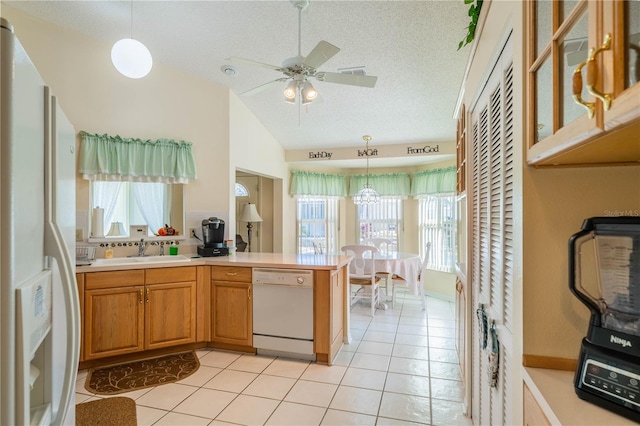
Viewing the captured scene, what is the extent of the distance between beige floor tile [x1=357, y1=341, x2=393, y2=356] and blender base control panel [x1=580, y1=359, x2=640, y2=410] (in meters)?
2.41

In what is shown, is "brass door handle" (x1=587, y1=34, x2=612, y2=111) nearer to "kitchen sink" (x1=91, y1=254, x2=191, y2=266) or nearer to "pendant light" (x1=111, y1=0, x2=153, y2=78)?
"pendant light" (x1=111, y1=0, x2=153, y2=78)

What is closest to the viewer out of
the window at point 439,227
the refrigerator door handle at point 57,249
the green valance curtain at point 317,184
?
the refrigerator door handle at point 57,249

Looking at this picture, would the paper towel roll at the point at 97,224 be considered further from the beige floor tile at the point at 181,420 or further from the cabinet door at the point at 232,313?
the beige floor tile at the point at 181,420

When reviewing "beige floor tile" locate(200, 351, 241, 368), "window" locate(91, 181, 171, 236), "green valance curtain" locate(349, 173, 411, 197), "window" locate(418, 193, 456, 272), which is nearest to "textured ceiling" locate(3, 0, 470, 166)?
"window" locate(91, 181, 171, 236)

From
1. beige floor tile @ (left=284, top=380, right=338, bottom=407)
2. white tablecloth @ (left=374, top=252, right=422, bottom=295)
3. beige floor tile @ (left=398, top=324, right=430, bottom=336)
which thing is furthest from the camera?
white tablecloth @ (left=374, top=252, right=422, bottom=295)

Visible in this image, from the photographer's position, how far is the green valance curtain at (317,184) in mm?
5586

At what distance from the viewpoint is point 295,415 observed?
2.10 metres

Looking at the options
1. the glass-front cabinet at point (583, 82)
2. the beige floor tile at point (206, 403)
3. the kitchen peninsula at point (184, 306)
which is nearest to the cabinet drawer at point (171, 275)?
the kitchen peninsula at point (184, 306)

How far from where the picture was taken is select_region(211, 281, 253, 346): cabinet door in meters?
3.01

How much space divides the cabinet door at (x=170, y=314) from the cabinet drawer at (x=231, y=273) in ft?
0.70

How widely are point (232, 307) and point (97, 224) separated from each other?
1575 mm

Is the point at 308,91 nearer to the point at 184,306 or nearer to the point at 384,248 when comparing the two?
the point at 184,306

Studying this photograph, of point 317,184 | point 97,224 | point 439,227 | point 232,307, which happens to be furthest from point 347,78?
point 439,227

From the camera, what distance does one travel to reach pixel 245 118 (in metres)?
4.13
